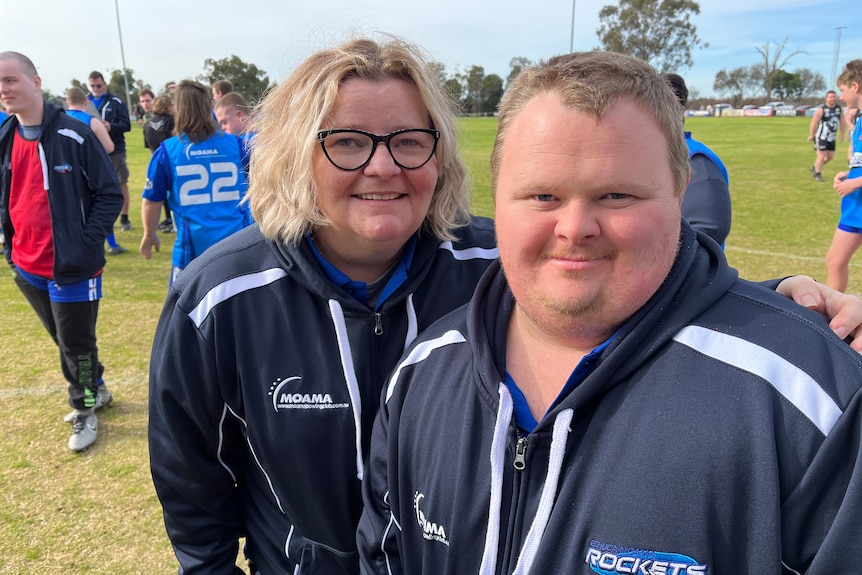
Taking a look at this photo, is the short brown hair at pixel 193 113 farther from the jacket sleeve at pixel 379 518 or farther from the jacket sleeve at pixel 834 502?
the jacket sleeve at pixel 834 502

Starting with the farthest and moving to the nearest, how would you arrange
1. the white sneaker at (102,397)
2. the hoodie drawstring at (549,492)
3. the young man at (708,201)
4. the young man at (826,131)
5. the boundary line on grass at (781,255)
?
the young man at (826,131), the boundary line on grass at (781,255), the white sneaker at (102,397), the young man at (708,201), the hoodie drawstring at (549,492)

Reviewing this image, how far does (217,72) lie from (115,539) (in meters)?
68.9

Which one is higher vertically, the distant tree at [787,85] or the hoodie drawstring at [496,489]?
the distant tree at [787,85]

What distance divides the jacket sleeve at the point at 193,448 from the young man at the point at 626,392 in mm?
720

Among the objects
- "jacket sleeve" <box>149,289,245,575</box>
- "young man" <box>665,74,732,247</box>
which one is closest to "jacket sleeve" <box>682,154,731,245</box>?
"young man" <box>665,74,732,247</box>

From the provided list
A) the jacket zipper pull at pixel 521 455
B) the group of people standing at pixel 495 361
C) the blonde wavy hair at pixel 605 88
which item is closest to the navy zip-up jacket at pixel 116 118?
the group of people standing at pixel 495 361

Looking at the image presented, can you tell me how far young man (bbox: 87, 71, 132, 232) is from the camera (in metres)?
10.3

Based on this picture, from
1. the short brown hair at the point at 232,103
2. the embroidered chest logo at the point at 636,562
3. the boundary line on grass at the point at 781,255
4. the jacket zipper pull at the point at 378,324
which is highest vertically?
the short brown hair at the point at 232,103

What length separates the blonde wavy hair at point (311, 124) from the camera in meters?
1.65

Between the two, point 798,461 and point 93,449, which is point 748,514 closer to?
point 798,461

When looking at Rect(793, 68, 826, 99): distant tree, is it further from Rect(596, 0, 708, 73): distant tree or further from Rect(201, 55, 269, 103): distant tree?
Rect(201, 55, 269, 103): distant tree

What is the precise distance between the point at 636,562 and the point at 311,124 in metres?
1.32

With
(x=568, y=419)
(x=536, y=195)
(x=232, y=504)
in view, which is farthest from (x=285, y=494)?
(x=536, y=195)

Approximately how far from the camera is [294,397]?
1672 mm
